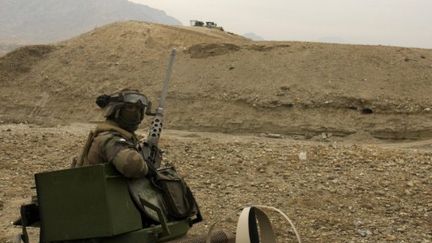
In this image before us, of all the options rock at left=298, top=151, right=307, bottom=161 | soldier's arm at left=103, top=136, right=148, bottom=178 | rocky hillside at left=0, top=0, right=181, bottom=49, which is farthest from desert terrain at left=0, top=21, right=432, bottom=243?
rocky hillside at left=0, top=0, right=181, bottom=49

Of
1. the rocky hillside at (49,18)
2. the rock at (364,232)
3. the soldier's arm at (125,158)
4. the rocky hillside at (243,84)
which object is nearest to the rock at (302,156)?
the rock at (364,232)

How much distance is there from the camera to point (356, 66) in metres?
17.3

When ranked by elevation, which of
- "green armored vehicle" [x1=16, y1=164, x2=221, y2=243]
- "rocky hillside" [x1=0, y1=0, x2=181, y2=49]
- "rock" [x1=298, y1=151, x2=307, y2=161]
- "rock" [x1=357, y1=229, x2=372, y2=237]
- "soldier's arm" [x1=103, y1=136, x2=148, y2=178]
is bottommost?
"rock" [x1=357, y1=229, x2=372, y2=237]

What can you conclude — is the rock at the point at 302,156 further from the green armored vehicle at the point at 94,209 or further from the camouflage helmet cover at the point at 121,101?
the green armored vehicle at the point at 94,209

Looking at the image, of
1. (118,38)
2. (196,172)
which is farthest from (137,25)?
(196,172)

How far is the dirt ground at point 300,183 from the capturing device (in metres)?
6.73

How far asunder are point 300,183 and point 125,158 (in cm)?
488

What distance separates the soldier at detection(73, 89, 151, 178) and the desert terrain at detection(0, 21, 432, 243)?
265 centimetres

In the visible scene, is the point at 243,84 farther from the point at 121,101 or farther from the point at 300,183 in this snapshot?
the point at 121,101

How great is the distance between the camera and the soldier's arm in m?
3.88

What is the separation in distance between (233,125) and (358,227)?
9067 mm

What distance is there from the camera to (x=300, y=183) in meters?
8.38

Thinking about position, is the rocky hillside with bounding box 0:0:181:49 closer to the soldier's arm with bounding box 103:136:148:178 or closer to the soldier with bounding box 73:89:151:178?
the soldier with bounding box 73:89:151:178

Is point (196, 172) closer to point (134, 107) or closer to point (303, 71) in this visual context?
point (134, 107)
